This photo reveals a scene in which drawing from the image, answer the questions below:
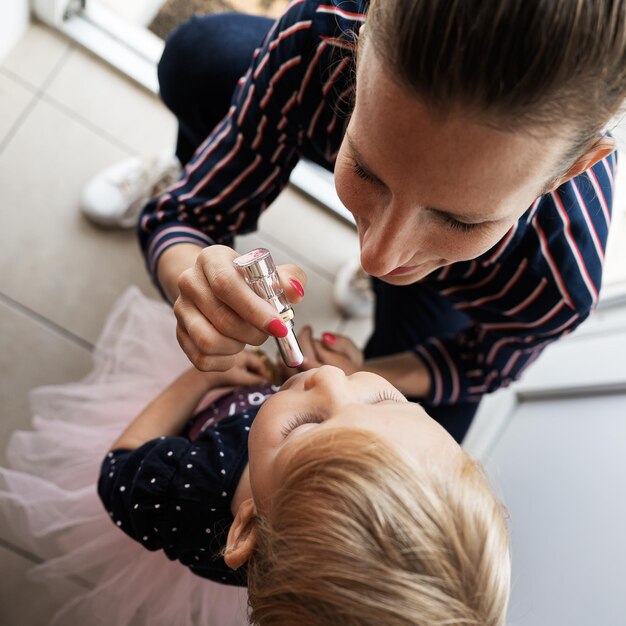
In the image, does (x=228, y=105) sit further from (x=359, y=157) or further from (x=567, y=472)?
(x=567, y=472)

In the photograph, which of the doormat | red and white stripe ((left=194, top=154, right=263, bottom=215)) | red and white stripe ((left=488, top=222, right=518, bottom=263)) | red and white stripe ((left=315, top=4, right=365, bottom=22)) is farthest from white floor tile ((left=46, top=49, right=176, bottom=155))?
red and white stripe ((left=488, top=222, right=518, bottom=263))

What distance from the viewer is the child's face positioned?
0.53 metres

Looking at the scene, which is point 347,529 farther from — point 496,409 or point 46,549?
point 496,409

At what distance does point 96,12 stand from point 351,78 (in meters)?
0.89

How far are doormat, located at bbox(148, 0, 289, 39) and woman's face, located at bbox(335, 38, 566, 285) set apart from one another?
0.90m

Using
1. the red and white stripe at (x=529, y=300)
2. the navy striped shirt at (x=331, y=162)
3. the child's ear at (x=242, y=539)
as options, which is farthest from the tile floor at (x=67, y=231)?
the child's ear at (x=242, y=539)

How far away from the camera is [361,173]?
0.53 meters

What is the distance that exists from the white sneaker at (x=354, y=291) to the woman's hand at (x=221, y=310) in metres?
0.67

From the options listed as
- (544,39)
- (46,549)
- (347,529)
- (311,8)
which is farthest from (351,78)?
(46,549)

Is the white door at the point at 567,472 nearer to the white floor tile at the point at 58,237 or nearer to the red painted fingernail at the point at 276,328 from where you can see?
the red painted fingernail at the point at 276,328

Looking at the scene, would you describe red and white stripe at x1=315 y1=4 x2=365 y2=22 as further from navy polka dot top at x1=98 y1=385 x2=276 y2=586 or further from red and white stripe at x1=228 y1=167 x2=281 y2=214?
navy polka dot top at x1=98 y1=385 x2=276 y2=586

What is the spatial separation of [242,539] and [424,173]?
1.24ft

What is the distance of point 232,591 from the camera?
2.74ft

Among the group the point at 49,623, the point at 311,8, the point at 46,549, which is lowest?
the point at 49,623
